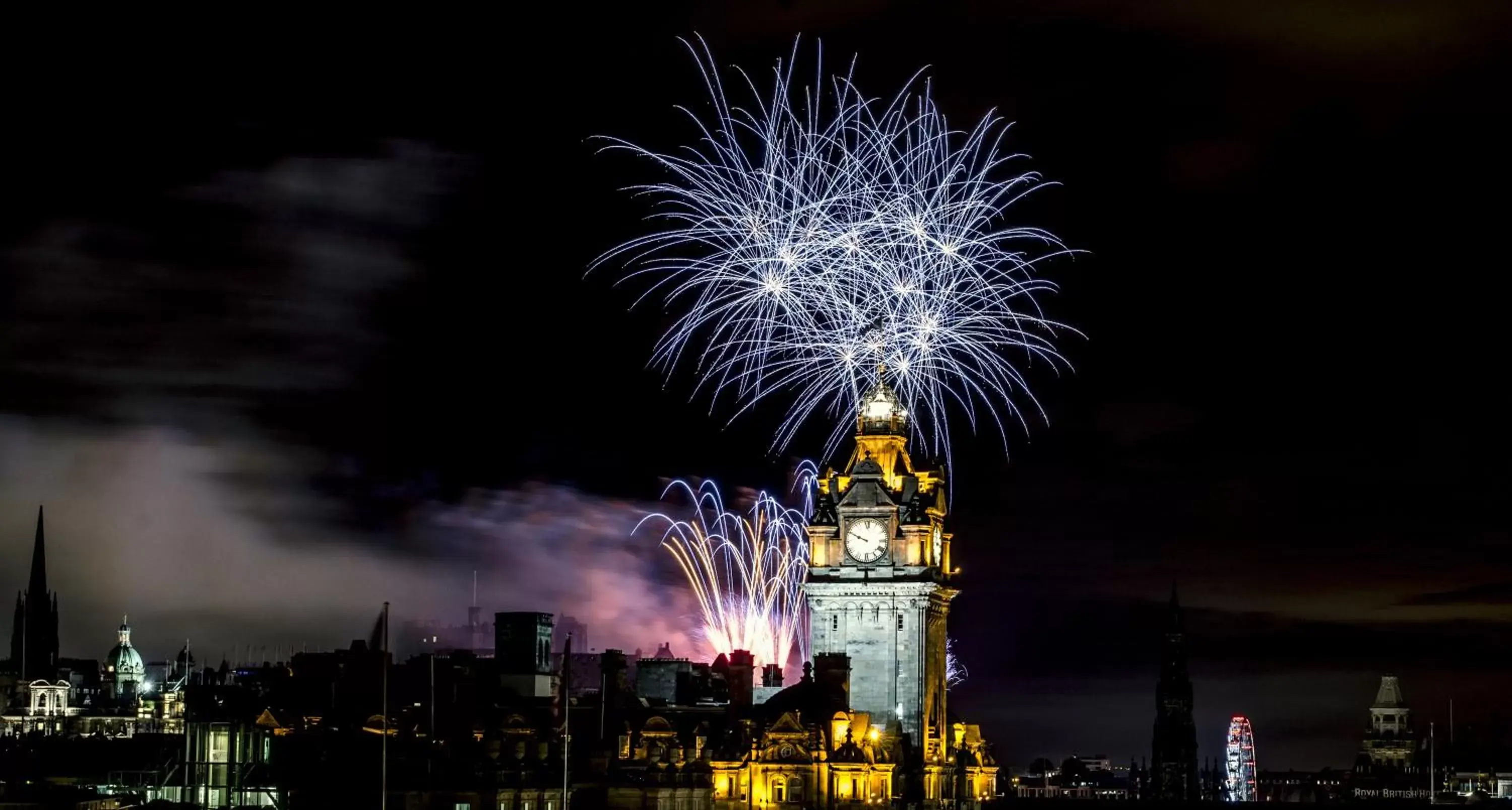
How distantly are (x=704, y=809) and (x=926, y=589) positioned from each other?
57.0ft

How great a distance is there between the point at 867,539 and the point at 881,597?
3.34 meters

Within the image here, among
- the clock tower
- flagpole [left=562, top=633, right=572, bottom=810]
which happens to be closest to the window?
flagpole [left=562, top=633, right=572, bottom=810]

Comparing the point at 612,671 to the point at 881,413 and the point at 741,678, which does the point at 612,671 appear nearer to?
the point at 741,678

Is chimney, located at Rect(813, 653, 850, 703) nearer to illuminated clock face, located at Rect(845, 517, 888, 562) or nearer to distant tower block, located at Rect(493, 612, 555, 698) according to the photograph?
illuminated clock face, located at Rect(845, 517, 888, 562)

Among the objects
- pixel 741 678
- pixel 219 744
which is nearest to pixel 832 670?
pixel 741 678

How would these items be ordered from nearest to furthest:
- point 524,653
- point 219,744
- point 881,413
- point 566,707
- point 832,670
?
point 566,707 → point 219,744 → point 832,670 → point 881,413 → point 524,653

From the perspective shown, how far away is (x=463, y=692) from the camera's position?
130 metres

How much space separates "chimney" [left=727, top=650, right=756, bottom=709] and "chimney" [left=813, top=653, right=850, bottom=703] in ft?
19.7

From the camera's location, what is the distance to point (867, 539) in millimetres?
126812

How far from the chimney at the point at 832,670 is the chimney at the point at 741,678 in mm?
5992

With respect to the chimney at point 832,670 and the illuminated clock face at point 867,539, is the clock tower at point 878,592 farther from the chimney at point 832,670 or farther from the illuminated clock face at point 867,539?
the chimney at point 832,670

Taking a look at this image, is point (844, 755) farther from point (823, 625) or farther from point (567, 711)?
point (567, 711)

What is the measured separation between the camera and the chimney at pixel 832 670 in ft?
400

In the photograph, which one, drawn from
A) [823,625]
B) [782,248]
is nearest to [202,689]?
[823,625]
